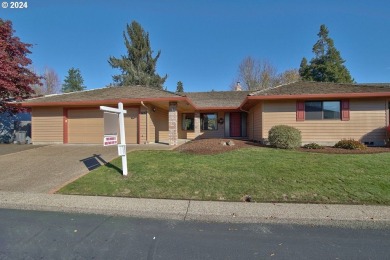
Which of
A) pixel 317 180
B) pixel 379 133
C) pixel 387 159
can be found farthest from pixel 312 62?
pixel 317 180

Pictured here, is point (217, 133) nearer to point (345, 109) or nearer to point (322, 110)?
point (322, 110)

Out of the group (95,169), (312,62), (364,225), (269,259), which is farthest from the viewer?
(312,62)

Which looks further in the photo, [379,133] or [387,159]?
[379,133]

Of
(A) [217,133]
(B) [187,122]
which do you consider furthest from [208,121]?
(B) [187,122]

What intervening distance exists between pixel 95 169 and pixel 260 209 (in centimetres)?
554

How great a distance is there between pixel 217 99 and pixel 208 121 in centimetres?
246

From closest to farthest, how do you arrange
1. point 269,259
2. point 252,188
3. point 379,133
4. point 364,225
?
1. point 269,259
2. point 364,225
3. point 252,188
4. point 379,133

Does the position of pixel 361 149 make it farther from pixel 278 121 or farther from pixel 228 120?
pixel 228 120

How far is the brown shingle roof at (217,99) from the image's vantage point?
2006 centimetres

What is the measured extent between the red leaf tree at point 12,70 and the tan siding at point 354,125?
54.1 feet

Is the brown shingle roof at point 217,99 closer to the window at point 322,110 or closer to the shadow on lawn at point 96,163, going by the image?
the window at point 322,110

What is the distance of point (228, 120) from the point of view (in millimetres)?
20469

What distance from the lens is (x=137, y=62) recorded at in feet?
116

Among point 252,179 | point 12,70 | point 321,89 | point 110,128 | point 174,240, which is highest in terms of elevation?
point 12,70
